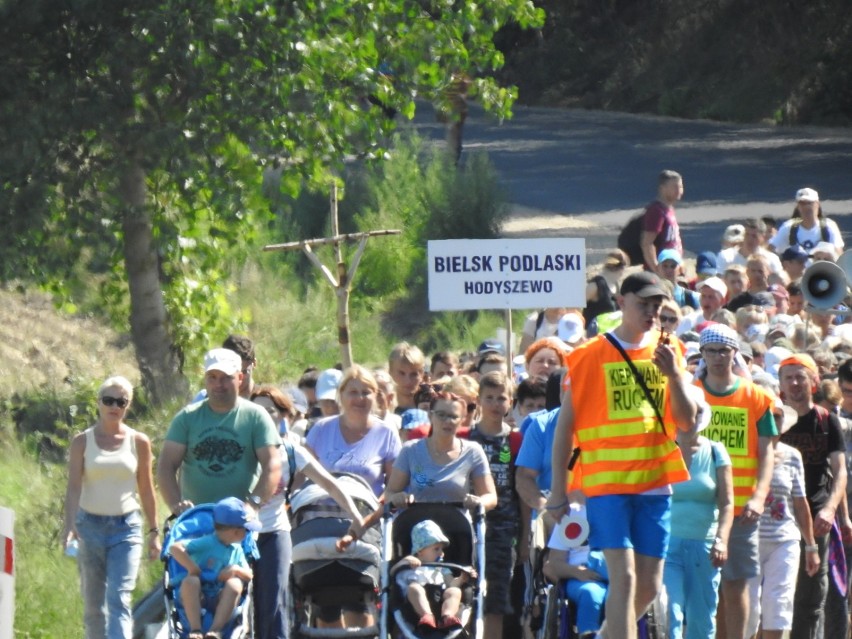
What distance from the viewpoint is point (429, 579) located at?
9906mm

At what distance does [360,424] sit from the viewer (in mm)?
10641

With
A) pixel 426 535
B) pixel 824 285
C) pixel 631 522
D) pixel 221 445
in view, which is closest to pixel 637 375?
pixel 631 522

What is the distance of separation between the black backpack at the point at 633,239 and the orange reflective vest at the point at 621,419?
8.91 meters

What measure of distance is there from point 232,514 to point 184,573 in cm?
51

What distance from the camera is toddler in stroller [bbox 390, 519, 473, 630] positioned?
9.82 m

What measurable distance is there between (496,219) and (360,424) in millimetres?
15715

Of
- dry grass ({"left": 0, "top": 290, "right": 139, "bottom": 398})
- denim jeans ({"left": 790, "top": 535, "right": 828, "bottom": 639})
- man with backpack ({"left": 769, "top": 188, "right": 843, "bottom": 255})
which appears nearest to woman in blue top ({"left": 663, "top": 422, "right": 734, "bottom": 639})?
denim jeans ({"left": 790, "top": 535, "right": 828, "bottom": 639})

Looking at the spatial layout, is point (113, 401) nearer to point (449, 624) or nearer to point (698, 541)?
point (449, 624)

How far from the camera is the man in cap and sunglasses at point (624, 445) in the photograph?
8.28 metres

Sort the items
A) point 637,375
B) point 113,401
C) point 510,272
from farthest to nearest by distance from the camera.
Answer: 1. point 510,272
2. point 113,401
3. point 637,375

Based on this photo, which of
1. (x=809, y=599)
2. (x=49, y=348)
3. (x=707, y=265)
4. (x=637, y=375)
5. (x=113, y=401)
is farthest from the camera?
(x=49, y=348)

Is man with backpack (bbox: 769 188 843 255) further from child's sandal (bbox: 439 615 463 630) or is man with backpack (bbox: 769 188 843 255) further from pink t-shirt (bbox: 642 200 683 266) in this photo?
child's sandal (bbox: 439 615 463 630)

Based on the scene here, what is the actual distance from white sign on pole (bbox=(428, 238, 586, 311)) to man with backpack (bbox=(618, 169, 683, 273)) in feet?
9.87

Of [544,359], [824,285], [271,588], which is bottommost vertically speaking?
[271,588]
